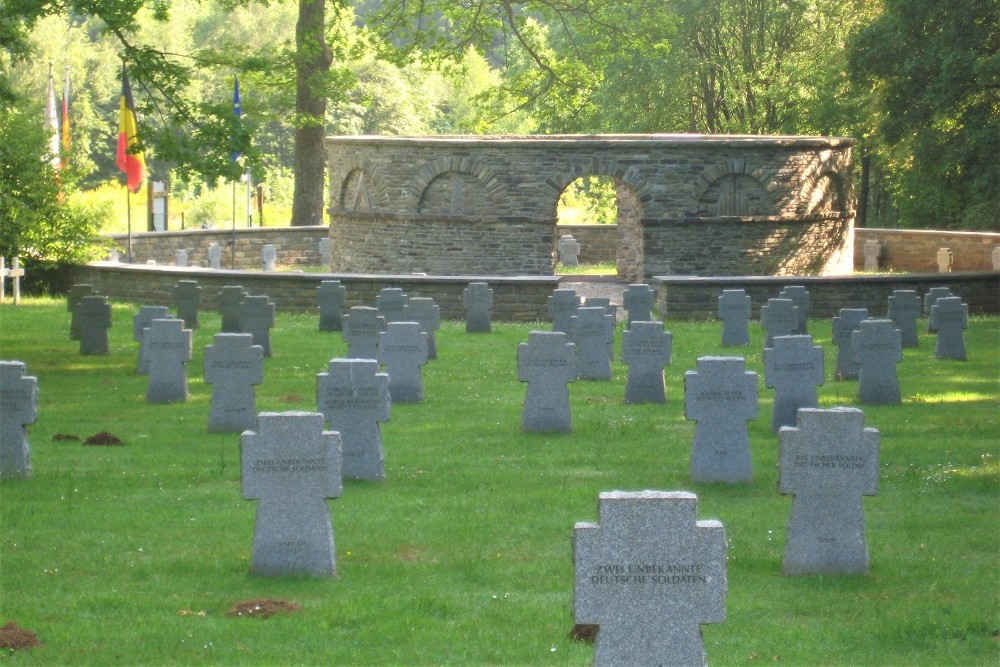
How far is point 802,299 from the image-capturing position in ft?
84.9

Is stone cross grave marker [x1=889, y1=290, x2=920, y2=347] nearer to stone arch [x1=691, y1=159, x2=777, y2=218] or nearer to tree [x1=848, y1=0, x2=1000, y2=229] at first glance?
tree [x1=848, y1=0, x2=1000, y2=229]

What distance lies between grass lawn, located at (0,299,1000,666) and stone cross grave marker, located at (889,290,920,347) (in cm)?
469

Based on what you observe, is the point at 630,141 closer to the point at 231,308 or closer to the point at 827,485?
the point at 231,308

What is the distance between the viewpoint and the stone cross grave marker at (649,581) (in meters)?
6.87

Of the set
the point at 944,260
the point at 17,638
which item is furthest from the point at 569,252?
the point at 17,638

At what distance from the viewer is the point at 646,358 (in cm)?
1750

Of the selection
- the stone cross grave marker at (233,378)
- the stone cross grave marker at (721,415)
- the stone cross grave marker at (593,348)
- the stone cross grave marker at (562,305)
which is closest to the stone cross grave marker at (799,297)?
the stone cross grave marker at (562,305)

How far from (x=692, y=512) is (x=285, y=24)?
81484 millimetres

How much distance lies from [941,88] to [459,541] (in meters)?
24.1

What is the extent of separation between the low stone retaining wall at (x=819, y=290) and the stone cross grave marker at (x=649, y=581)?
69.8 ft

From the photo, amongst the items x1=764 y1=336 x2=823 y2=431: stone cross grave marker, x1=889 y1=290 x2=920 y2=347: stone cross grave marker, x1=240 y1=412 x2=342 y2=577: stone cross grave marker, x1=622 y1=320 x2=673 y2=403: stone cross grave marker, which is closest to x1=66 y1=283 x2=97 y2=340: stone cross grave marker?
x1=622 y1=320 x2=673 y2=403: stone cross grave marker

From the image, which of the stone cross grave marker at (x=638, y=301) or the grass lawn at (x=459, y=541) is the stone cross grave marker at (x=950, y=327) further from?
the stone cross grave marker at (x=638, y=301)

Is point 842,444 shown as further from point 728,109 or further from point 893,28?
point 728,109

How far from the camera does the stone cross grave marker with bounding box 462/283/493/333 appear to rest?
26.0 metres
